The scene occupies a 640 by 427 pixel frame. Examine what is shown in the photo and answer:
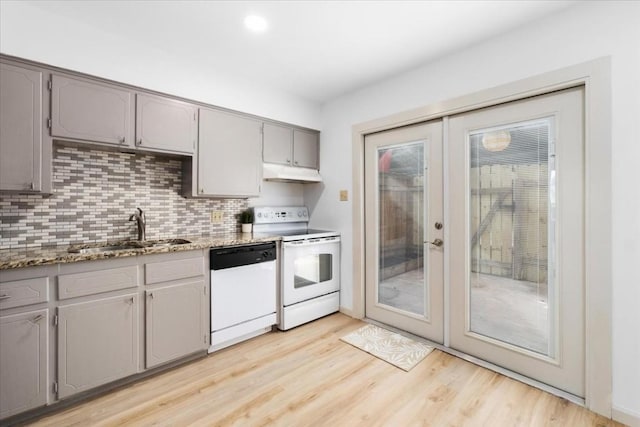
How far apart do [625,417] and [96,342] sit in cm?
328

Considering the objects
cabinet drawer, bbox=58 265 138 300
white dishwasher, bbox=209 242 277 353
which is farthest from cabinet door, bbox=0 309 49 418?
white dishwasher, bbox=209 242 277 353

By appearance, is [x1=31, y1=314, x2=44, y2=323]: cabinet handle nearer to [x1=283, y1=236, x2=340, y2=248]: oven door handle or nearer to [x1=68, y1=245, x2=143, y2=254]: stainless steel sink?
[x1=68, y1=245, x2=143, y2=254]: stainless steel sink

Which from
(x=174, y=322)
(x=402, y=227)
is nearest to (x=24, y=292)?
(x=174, y=322)

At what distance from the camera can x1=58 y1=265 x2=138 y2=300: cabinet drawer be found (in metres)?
1.82

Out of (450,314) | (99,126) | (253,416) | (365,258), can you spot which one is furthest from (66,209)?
(450,314)

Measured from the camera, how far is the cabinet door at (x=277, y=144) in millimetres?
3189

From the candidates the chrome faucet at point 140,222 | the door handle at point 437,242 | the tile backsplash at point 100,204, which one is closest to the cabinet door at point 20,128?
the tile backsplash at point 100,204

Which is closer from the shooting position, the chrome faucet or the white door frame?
the white door frame

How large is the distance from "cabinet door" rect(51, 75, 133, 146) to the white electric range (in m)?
1.50

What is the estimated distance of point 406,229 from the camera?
115 inches

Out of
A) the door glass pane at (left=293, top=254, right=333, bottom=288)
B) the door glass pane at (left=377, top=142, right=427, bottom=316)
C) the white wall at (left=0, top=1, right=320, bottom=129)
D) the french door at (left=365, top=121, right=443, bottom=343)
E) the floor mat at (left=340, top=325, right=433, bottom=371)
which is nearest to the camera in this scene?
the white wall at (left=0, top=1, right=320, bottom=129)

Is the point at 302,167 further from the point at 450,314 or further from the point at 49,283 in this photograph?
the point at 49,283

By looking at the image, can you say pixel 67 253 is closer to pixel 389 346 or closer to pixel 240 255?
pixel 240 255

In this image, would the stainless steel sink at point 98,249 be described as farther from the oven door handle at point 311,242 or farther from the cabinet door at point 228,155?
the oven door handle at point 311,242
